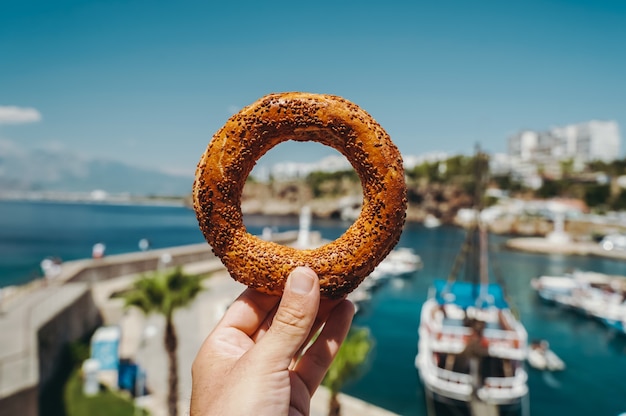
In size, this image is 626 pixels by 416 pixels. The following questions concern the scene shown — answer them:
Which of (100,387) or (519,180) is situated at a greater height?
(519,180)

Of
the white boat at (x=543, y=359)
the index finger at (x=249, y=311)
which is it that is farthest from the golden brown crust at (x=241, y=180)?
the white boat at (x=543, y=359)

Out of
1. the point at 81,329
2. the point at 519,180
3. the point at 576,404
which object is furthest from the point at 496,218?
the point at 81,329

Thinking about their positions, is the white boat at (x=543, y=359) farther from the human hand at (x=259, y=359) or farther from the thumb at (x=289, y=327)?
the thumb at (x=289, y=327)

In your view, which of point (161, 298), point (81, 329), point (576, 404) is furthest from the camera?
point (576, 404)

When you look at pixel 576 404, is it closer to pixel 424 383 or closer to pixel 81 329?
pixel 424 383

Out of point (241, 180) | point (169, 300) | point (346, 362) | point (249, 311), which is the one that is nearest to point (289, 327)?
point (249, 311)

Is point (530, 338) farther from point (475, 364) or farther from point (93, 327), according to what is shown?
point (93, 327)

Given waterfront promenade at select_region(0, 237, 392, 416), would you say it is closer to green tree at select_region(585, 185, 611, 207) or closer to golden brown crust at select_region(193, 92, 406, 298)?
golden brown crust at select_region(193, 92, 406, 298)
